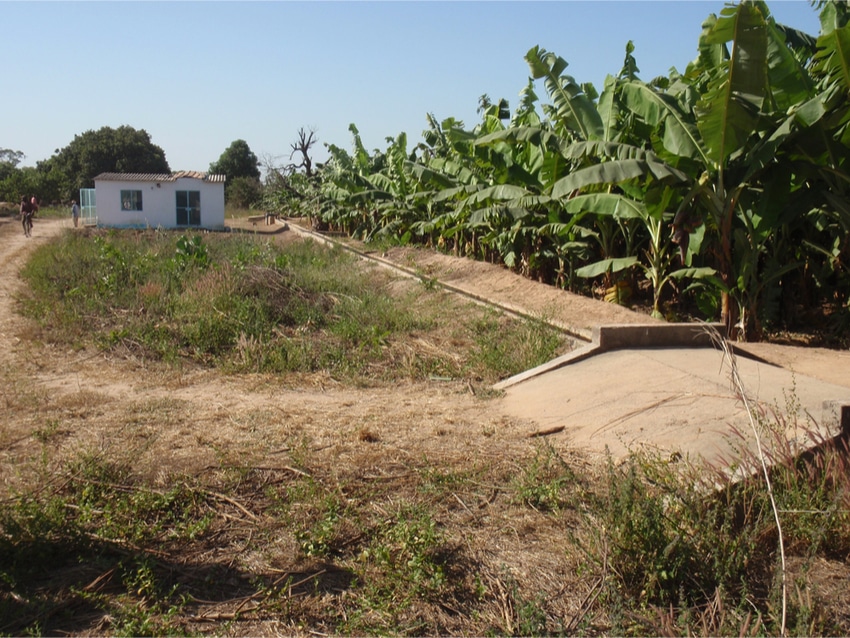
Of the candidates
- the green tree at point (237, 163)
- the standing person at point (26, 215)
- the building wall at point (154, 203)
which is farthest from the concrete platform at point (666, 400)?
the green tree at point (237, 163)

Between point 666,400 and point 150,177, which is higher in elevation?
point 150,177

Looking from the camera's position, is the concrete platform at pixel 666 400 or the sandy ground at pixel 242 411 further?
the sandy ground at pixel 242 411

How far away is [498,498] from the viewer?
5.31m

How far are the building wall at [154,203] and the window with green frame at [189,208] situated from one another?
0.18m

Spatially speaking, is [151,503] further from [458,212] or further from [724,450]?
[458,212]

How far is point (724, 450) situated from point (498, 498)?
65.1 inches

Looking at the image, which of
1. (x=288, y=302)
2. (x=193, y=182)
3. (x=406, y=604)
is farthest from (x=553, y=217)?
(x=193, y=182)

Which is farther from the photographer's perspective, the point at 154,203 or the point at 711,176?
the point at 154,203

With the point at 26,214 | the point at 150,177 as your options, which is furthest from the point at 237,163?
the point at 26,214

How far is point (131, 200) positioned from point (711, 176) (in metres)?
31.7

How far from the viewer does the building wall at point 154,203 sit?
35772mm

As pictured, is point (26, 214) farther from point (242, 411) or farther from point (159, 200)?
point (242, 411)

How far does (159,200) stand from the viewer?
36531 millimetres

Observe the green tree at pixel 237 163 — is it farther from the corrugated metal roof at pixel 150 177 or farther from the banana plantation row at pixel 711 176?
the banana plantation row at pixel 711 176
